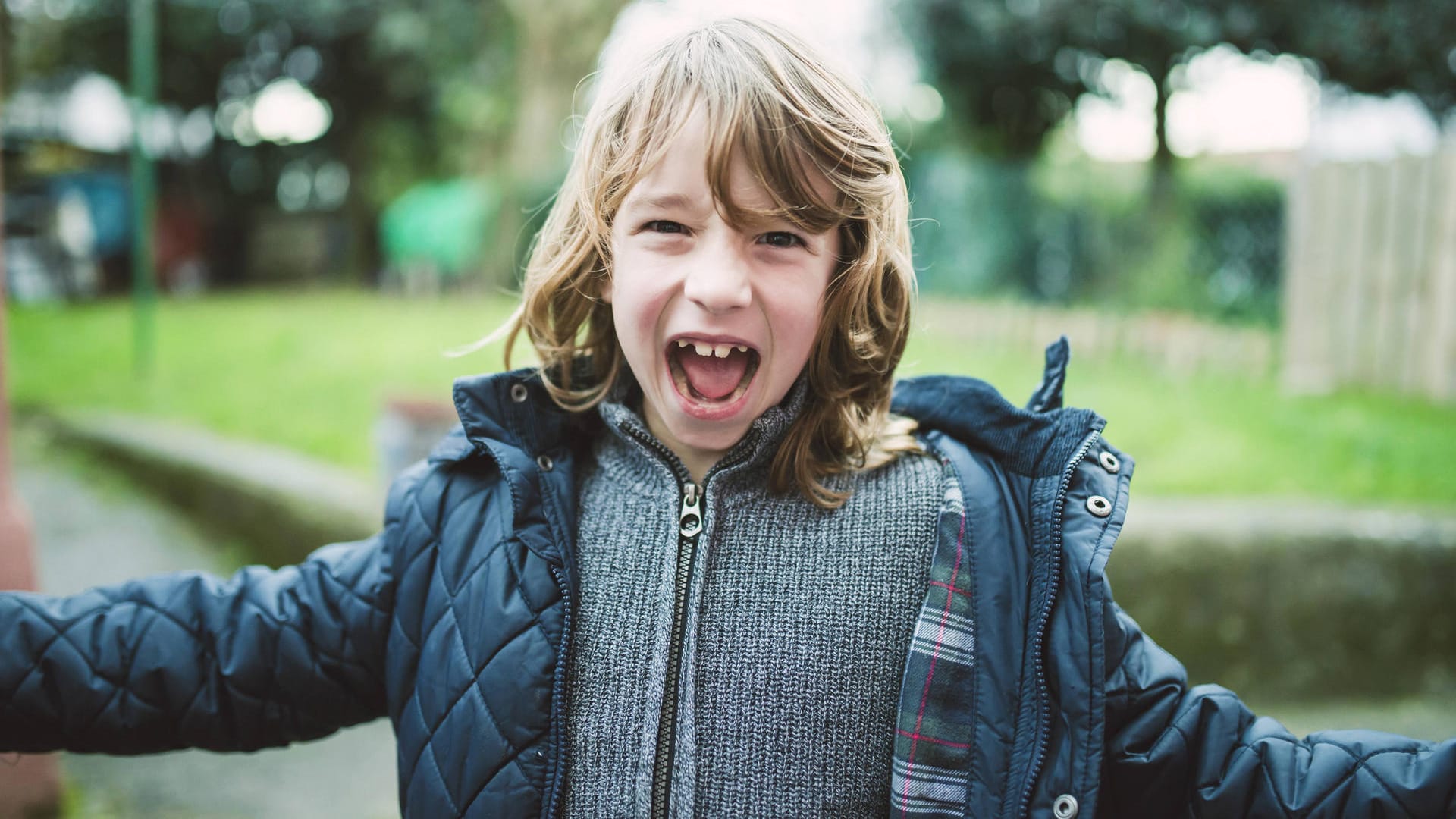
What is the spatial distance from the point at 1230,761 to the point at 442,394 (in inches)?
177

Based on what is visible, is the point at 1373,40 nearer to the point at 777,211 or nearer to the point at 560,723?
the point at 777,211

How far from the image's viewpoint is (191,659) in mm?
1554

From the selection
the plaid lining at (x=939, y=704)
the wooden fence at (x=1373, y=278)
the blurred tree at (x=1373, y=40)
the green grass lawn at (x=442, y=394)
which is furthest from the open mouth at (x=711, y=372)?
the blurred tree at (x=1373, y=40)

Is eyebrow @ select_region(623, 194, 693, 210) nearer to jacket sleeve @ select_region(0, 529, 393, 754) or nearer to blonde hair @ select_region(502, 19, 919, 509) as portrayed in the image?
blonde hair @ select_region(502, 19, 919, 509)

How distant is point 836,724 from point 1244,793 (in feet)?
1.70

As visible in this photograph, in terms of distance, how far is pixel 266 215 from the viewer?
1395 cm

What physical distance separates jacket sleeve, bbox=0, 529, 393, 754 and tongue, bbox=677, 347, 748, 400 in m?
0.52

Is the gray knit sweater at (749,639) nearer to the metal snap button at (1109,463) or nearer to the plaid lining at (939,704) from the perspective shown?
the plaid lining at (939,704)

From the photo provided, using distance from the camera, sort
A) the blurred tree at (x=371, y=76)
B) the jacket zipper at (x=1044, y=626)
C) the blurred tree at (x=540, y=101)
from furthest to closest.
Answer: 1. the blurred tree at (x=371, y=76)
2. the blurred tree at (x=540, y=101)
3. the jacket zipper at (x=1044, y=626)

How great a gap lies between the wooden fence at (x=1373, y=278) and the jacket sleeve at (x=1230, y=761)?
5359mm

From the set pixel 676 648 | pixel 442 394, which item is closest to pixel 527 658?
pixel 676 648

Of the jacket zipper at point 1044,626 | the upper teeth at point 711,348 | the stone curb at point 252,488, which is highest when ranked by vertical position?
the upper teeth at point 711,348

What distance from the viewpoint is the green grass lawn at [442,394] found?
4660mm

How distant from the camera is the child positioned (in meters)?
1.41
